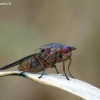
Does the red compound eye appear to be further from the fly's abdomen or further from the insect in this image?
the fly's abdomen

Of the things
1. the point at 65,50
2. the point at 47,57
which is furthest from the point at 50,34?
the point at 65,50

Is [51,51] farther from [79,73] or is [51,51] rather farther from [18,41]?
[18,41]

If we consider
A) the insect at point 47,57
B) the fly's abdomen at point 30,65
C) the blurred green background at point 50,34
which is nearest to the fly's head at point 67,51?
the insect at point 47,57

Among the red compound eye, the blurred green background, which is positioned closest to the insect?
the red compound eye

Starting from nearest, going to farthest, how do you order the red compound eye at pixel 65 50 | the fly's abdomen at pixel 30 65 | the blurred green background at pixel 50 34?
the fly's abdomen at pixel 30 65 → the red compound eye at pixel 65 50 → the blurred green background at pixel 50 34

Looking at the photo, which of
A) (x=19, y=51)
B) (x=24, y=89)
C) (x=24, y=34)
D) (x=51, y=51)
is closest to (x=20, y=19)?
(x=24, y=34)

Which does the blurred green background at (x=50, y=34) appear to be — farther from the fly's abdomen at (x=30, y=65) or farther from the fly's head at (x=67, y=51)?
the fly's head at (x=67, y=51)

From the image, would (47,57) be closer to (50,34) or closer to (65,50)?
(65,50)
